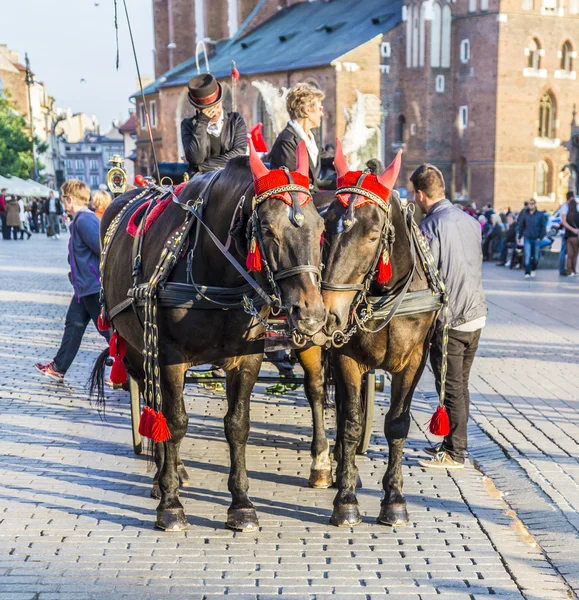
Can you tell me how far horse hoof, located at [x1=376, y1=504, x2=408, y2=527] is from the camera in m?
5.21

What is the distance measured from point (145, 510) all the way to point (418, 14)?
51460mm

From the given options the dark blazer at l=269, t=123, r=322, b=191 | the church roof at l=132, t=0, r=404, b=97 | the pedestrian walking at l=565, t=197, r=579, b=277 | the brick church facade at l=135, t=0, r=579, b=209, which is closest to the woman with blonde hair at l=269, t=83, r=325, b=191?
the dark blazer at l=269, t=123, r=322, b=191

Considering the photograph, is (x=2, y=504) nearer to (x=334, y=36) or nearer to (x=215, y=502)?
(x=215, y=502)

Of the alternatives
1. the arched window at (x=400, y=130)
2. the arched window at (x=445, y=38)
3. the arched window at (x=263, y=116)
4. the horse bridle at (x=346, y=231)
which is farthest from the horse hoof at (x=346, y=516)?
the arched window at (x=263, y=116)

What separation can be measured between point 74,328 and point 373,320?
5197 millimetres

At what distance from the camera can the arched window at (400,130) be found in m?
55.5

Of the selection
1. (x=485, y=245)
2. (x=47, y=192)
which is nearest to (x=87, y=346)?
(x=485, y=245)

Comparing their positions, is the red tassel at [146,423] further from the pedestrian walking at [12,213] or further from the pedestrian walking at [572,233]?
the pedestrian walking at [12,213]

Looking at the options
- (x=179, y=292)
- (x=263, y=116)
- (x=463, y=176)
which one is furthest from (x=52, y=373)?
(x=263, y=116)

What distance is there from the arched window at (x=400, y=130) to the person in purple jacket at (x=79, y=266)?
47.8 metres

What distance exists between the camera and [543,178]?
5378cm

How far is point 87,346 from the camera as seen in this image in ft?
39.6

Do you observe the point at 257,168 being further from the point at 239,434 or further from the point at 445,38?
the point at 445,38

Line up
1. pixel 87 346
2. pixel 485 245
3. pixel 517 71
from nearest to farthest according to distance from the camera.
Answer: pixel 87 346, pixel 485 245, pixel 517 71
